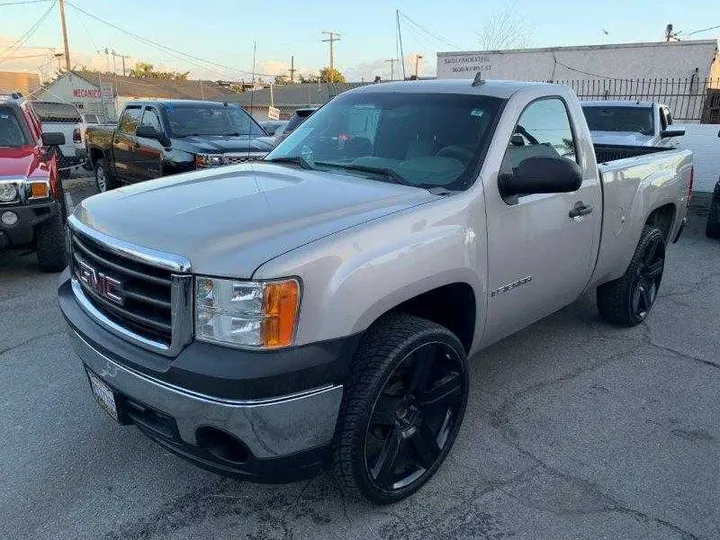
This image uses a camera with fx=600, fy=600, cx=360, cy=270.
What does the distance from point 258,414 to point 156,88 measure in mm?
51726

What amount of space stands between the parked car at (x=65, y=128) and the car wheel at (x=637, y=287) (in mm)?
8861

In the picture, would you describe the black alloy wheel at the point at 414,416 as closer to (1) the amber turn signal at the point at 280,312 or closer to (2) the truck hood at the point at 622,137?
(1) the amber turn signal at the point at 280,312

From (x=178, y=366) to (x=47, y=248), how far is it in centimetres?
463

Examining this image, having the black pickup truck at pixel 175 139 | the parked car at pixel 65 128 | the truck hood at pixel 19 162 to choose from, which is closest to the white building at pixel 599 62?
the parked car at pixel 65 128

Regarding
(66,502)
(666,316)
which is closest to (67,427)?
(66,502)

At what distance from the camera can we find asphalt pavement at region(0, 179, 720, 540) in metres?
2.61

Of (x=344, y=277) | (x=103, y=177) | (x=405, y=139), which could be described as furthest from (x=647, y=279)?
(x=103, y=177)

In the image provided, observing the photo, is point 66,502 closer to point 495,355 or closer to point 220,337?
point 220,337

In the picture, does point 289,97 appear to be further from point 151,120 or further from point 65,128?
point 151,120

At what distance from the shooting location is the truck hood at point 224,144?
8.71 meters

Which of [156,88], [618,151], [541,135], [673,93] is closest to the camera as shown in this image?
[541,135]

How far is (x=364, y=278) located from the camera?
2.32 m

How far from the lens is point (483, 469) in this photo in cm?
301

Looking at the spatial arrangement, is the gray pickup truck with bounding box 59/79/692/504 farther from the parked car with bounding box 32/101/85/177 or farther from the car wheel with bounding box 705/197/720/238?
A: the parked car with bounding box 32/101/85/177
